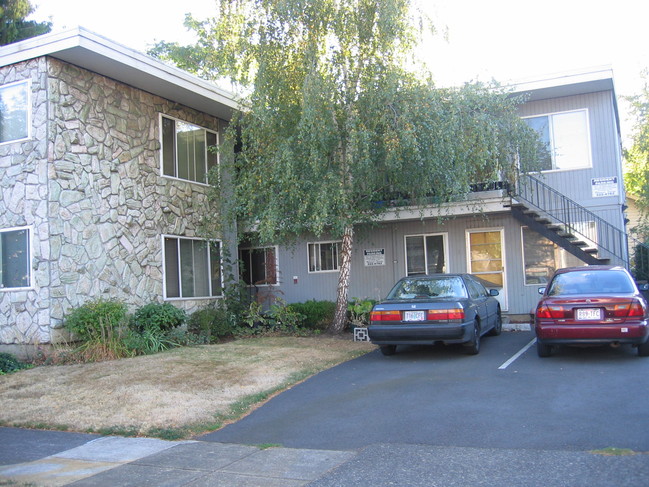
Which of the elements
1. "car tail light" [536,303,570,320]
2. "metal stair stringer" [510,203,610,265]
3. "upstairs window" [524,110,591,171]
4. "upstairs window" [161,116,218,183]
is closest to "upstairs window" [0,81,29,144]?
"upstairs window" [161,116,218,183]

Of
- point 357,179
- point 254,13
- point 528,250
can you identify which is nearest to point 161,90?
point 254,13

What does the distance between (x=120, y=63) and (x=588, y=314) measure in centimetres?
1005

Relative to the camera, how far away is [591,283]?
9977mm

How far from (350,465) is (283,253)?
13591mm

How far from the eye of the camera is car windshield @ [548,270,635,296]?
9766 mm

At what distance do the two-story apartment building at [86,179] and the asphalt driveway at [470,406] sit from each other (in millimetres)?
5931

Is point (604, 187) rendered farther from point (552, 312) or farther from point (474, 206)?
point (552, 312)

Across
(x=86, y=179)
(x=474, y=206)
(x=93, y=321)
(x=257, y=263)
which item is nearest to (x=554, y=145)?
(x=474, y=206)

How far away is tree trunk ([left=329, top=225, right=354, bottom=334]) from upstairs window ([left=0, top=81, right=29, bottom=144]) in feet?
22.8

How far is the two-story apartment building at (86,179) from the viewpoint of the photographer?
12.0 m

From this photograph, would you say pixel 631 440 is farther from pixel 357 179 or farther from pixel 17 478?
pixel 357 179

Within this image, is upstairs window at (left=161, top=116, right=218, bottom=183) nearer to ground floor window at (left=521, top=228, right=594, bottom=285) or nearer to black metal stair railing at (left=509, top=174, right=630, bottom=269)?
black metal stair railing at (left=509, top=174, right=630, bottom=269)

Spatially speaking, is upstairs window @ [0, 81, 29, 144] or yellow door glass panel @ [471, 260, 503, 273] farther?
yellow door glass panel @ [471, 260, 503, 273]

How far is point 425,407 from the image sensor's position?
287 inches
